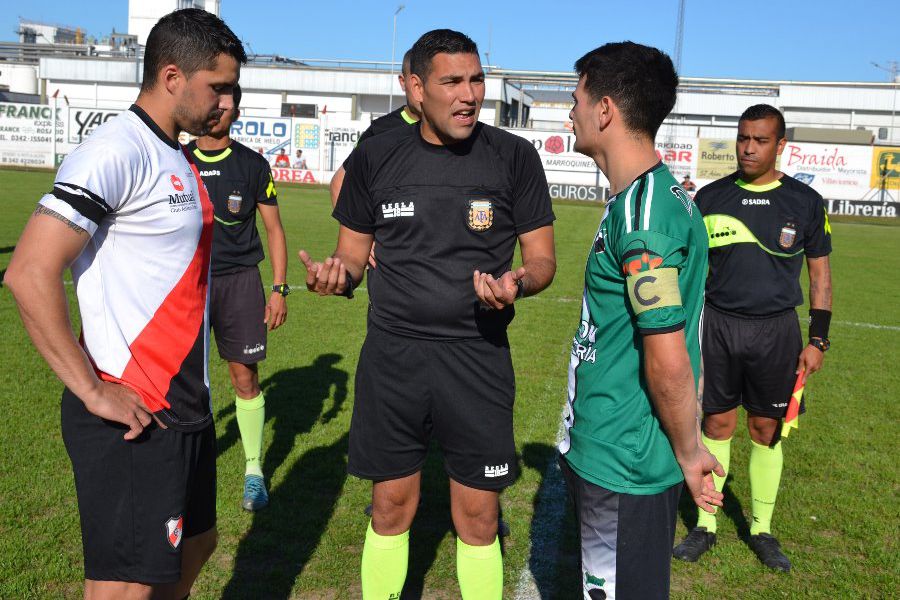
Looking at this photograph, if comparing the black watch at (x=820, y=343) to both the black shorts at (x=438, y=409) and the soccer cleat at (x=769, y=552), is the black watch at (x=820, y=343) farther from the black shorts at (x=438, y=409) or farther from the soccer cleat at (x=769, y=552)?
the black shorts at (x=438, y=409)

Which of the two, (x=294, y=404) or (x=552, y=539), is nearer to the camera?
(x=552, y=539)

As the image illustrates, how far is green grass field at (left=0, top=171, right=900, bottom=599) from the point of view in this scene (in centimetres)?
421

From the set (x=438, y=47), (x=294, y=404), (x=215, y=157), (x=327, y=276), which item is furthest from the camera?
(x=294, y=404)

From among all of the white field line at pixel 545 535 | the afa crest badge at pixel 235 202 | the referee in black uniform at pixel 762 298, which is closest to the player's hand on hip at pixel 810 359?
the referee in black uniform at pixel 762 298

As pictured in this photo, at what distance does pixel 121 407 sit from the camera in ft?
8.08

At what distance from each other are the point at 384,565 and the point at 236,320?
8.20ft

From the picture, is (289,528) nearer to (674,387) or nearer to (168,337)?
(168,337)

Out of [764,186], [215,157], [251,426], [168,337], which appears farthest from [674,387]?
[215,157]

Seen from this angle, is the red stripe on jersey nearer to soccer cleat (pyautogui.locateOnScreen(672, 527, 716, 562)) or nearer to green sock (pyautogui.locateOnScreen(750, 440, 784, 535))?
soccer cleat (pyautogui.locateOnScreen(672, 527, 716, 562))

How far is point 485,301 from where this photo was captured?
3.01m

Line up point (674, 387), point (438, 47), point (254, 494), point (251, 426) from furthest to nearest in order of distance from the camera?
point (251, 426)
point (254, 494)
point (438, 47)
point (674, 387)

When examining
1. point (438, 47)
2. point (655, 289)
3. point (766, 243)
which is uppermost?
point (438, 47)

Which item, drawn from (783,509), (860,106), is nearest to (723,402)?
(783,509)

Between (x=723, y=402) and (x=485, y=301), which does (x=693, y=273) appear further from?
(x=723, y=402)
